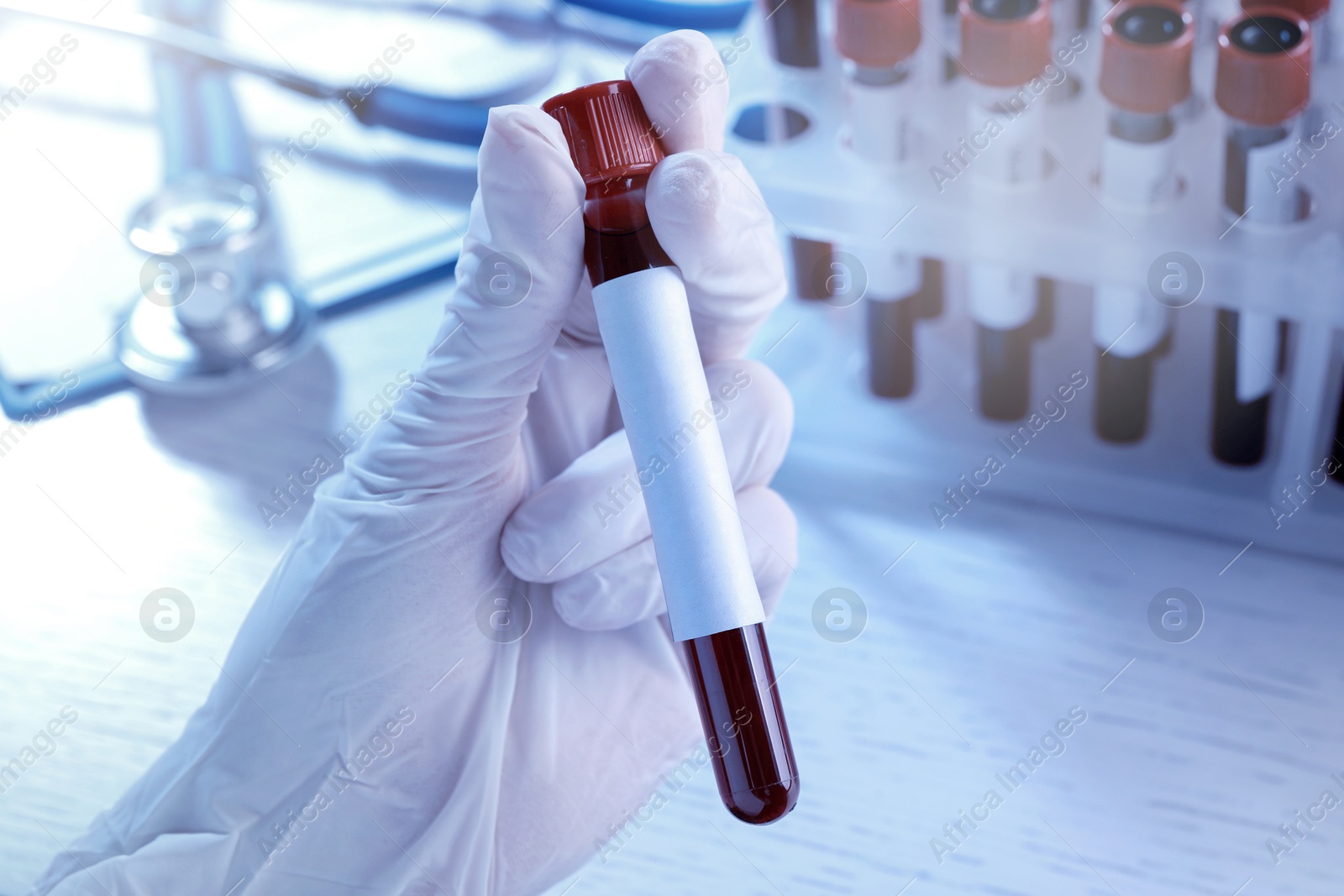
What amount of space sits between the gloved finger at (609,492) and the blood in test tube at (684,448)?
107mm

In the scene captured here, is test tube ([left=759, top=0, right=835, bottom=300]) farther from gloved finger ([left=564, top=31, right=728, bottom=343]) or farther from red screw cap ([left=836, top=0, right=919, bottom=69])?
gloved finger ([left=564, top=31, right=728, bottom=343])

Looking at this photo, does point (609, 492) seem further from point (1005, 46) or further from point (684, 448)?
point (1005, 46)

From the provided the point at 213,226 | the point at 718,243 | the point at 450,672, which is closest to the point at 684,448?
the point at 718,243

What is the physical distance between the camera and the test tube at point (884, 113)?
80cm

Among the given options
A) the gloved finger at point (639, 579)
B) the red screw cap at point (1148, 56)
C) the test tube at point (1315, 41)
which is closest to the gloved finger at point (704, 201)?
the gloved finger at point (639, 579)

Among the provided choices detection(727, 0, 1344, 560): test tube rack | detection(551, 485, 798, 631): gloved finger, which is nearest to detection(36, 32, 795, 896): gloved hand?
detection(551, 485, 798, 631): gloved finger

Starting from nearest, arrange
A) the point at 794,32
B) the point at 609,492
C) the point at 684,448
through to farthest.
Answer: the point at 684,448, the point at 609,492, the point at 794,32

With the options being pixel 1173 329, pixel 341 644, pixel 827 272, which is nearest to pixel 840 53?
pixel 827 272

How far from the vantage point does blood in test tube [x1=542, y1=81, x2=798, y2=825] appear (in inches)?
21.1

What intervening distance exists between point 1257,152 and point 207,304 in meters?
0.78

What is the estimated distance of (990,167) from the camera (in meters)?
0.83

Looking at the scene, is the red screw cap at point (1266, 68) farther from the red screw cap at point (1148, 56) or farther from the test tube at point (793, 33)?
the test tube at point (793, 33)

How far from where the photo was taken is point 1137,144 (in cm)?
79

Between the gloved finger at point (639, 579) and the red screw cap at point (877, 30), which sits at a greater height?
the red screw cap at point (877, 30)
